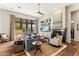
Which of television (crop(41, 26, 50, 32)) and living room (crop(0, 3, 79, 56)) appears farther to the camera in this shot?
television (crop(41, 26, 50, 32))

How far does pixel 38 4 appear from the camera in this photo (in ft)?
7.38

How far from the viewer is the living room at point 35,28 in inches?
86.5

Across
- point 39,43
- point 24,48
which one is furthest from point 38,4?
point 24,48

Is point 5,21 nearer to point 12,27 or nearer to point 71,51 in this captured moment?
point 12,27

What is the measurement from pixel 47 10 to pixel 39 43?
836 mm

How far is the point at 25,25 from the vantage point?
7.84 ft

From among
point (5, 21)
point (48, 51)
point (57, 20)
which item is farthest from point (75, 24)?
point (5, 21)

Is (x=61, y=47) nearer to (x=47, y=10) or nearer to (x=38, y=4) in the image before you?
(x=47, y=10)

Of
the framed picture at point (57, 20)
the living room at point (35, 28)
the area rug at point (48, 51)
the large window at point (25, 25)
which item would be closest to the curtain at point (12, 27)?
the living room at point (35, 28)

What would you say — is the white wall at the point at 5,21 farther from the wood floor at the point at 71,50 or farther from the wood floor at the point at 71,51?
the wood floor at the point at 71,50

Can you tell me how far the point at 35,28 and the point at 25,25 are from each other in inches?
10.7

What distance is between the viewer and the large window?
7.61 feet

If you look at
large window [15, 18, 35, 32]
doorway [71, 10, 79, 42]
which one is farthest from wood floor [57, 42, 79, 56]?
large window [15, 18, 35, 32]

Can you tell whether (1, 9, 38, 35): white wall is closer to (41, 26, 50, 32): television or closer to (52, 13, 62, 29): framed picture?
(41, 26, 50, 32): television
